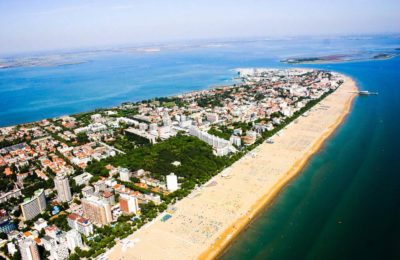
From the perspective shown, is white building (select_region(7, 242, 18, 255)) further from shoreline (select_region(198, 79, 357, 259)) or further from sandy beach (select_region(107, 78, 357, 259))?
shoreline (select_region(198, 79, 357, 259))

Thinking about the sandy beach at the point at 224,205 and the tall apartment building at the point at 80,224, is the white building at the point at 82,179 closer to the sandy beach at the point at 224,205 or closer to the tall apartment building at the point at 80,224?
the tall apartment building at the point at 80,224

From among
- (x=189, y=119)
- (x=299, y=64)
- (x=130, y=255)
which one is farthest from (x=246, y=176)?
(x=299, y=64)

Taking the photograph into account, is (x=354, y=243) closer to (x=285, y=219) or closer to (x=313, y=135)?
(x=285, y=219)

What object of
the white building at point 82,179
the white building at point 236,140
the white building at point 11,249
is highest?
the white building at point 236,140

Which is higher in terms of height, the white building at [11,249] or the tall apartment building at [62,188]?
the tall apartment building at [62,188]

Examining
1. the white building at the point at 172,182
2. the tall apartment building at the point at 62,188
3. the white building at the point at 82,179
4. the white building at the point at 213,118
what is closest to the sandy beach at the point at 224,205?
the white building at the point at 172,182

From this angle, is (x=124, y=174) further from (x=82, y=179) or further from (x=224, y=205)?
(x=224, y=205)

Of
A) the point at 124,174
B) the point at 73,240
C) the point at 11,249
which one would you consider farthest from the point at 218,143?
the point at 11,249
